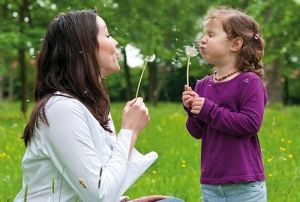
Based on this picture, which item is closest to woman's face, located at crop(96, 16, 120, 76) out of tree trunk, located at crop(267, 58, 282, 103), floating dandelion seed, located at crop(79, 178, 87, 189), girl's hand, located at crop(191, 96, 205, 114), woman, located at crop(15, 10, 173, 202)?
woman, located at crop(15, 10, 173, 202)

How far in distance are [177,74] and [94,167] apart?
33.0 meters

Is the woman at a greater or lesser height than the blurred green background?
greater

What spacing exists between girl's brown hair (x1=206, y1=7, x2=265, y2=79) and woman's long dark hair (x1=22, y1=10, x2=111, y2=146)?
0.77 metres

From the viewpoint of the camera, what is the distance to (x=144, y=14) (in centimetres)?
2159

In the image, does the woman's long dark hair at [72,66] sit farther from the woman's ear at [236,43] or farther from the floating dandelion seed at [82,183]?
the woman's ear at [236,43]

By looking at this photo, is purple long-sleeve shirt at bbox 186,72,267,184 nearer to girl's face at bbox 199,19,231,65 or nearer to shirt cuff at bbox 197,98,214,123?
shirt cuff at bbox 197,98,214,123

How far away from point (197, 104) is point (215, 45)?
0.33 m

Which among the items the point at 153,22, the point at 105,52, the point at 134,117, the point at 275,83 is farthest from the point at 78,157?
the point at 275,83

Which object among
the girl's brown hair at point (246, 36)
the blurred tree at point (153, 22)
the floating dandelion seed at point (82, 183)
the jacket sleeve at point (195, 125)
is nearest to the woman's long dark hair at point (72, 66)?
the floating dandelion seed at point (82, 183)

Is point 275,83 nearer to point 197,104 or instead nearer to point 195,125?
point 195,125

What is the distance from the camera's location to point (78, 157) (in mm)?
2566

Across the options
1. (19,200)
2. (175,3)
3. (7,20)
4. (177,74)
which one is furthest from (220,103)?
(177,74)

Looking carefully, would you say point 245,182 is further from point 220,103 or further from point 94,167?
point 94,167

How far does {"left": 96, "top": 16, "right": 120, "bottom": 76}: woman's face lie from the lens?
114 inches
